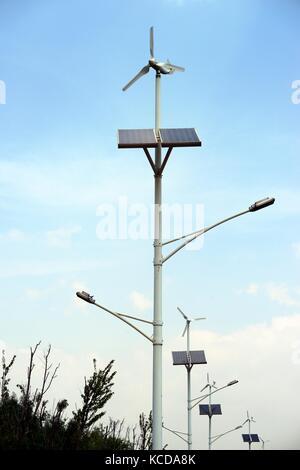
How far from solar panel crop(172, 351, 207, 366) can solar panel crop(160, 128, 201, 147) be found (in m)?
17.6

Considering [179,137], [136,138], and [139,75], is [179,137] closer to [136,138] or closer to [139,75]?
[136,138]

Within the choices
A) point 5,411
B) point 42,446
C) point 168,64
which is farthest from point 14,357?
point 168,64

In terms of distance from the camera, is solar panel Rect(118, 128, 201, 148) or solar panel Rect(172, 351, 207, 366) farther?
solar panel Rect(172, 351, 207, 366)

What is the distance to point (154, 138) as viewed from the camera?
43.1 ft

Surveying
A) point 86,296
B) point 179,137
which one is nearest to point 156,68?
point 179,137

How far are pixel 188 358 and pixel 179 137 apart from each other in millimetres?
18010

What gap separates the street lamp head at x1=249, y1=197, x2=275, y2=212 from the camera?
492 inches

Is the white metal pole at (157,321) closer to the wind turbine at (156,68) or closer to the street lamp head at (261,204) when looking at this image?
the street lamp head at (261,204)

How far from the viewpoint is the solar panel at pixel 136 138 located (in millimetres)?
12914

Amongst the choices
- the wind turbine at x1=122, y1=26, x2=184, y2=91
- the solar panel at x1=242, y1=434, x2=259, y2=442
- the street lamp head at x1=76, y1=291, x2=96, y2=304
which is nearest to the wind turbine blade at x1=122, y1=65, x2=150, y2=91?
the wind turbine at x1=122, y1=26, x2=184, y2=91

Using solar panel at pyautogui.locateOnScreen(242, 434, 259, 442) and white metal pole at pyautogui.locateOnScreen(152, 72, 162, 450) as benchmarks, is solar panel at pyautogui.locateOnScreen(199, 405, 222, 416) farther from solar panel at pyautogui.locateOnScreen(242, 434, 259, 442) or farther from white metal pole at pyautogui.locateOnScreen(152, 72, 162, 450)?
white metal pole at pyautogui.locateOnScreen(152, 72, 162, 450)
